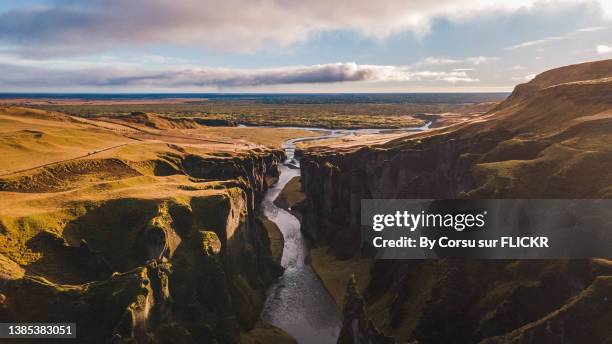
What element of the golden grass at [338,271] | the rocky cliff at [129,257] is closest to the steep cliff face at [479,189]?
the golden grass at [338,271]

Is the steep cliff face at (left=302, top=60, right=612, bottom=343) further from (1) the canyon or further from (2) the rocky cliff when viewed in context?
(2) the rocky cliff

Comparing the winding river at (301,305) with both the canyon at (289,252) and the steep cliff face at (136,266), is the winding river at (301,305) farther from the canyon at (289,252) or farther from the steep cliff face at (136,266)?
the steep cliff face at (136,266)

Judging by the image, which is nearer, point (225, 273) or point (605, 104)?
point (225, 273)

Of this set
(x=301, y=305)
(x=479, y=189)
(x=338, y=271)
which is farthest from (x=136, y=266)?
(x=479, y=189)

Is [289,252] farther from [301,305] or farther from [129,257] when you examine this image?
[129,257]

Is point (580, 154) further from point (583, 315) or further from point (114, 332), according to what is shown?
point (114, 332)

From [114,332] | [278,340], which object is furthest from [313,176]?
[114,332]
